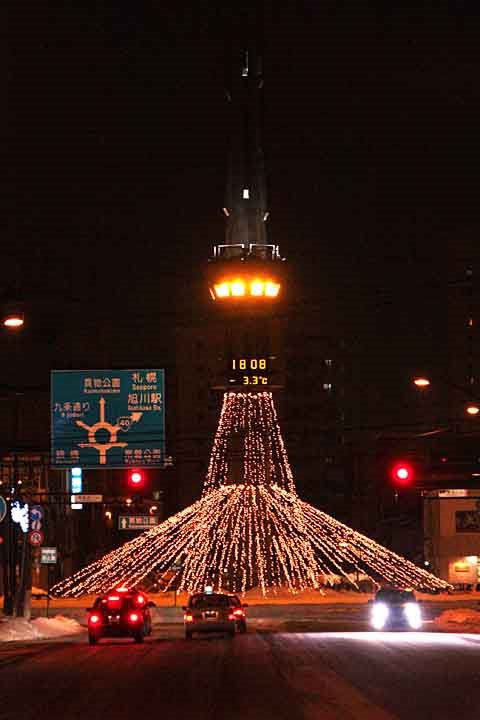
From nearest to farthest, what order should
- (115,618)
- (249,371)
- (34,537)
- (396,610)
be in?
1. (115,618)
2. (396,610)
3. (34,537)
4. (249,371)

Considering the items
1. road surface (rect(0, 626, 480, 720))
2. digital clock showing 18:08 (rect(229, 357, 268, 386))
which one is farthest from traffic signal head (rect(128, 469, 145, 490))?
digital clock showing 18:08 (rect(229, 357, 268, 386))

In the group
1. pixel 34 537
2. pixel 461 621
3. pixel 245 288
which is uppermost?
pixel 245 288

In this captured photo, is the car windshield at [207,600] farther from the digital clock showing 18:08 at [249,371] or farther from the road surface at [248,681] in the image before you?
the digital clock showing 18:08 at [249,371]

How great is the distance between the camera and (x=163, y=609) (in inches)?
2596

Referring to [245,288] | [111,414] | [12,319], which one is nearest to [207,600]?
[111,414]

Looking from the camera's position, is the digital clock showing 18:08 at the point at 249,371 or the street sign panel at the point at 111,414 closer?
the street sign panel at the point at 111,414

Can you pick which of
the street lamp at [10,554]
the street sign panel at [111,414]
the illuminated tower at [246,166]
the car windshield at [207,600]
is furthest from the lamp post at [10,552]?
the illuminated tower at [246,166]

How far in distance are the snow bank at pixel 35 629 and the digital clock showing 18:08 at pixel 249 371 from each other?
17.7 m

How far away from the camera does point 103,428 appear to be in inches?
1684

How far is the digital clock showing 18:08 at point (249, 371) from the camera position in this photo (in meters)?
64.2

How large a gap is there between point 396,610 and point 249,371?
21998 millimetres

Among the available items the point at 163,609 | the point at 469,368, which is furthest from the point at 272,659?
the point at 469,368

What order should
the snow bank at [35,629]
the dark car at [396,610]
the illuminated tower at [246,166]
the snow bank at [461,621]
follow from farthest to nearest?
the illuminated tower at [246,166] < the dark car at [396,610] < the snow bank at [461,621] < the snow bank at [35,629]

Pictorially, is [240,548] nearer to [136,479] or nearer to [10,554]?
[10,554]
